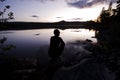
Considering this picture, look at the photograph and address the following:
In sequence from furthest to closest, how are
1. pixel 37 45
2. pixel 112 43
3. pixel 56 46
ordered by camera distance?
1. pixel 37 45
2. pixel 112 43
3. pixel 56 46

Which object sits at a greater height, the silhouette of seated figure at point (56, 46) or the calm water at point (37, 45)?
the silhouette of seated figure at point (56, 46)

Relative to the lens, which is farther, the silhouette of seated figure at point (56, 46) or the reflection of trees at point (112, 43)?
the reflection of trees at point (112, 43)

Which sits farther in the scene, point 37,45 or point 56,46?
point 37,45

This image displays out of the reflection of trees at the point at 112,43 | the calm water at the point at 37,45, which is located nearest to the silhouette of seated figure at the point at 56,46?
the reflection of trees at the point at 112,43

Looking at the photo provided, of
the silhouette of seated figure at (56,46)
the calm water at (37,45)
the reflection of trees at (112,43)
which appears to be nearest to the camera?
the silhouette of seated figure at (56,46)

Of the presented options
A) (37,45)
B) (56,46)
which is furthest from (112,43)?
(56,46)

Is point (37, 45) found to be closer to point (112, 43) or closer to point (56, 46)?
point (112, 43)

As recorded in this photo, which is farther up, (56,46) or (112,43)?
(56,46)

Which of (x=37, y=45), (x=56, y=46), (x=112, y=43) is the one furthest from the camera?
(x=37, y=45)

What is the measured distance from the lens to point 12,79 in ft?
30.2

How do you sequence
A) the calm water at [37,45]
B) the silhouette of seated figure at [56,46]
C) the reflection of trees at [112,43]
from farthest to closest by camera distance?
the calm water at [37,45] < the reflection of trees at [112,43] < the silhouette of seated figure at [56,46]

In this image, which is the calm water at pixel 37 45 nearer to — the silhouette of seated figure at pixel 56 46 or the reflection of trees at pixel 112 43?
the reflection of trees at pixel 112 43

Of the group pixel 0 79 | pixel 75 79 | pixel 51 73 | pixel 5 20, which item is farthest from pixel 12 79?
pixel 75 79

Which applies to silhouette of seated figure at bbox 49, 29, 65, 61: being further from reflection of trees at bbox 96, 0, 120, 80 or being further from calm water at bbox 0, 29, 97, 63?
calm water at bbox 0, 29, 97, 63
